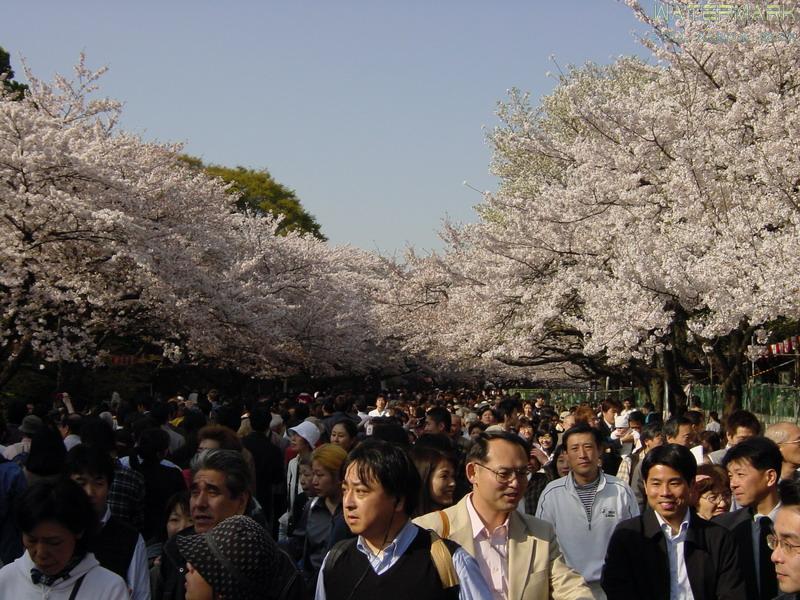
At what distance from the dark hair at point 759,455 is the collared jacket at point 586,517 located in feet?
2.13

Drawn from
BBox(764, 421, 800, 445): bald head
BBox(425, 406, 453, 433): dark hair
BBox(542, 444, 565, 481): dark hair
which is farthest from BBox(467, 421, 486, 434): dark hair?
BBox(764, 421, 800, 445): bald head

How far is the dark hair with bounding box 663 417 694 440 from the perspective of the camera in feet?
28.3

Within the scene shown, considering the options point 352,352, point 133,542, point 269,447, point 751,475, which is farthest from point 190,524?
point 352,352

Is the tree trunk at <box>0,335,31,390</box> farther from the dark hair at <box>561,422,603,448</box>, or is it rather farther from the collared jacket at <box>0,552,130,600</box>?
the collared jacket at <box>0,552,130,600</box>

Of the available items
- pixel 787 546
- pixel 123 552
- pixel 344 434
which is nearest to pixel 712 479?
pixel 787 546

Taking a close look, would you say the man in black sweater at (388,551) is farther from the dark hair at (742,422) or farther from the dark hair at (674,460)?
the dark hair at (742,422)

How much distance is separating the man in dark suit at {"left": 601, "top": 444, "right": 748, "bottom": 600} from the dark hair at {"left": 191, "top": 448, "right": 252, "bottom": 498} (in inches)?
71.5

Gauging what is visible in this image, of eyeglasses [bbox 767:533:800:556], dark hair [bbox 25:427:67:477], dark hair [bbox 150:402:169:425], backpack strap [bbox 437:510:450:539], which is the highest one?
dark hair [bbox 150:402:169:425]

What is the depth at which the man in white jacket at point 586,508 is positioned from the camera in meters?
5.67

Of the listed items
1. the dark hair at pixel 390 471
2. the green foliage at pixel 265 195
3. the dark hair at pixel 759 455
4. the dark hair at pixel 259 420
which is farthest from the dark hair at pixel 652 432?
the green foliage at pixel 265 195

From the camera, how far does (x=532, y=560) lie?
429cm

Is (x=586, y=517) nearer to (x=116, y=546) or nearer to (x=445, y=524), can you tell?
(x=445, y=524)

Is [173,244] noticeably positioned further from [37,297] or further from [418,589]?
[418,589]

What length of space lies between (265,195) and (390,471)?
57.8 metres
